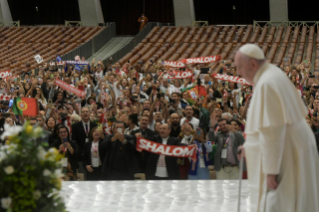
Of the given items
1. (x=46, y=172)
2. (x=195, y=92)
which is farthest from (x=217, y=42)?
(x=46, y=172)

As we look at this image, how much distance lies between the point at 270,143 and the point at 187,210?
1675 millimetres

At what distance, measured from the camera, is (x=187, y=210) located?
422 cm

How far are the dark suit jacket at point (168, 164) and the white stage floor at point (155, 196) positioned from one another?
120 cm

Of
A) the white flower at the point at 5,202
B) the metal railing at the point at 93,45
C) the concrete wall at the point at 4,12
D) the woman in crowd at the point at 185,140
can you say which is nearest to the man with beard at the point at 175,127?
the woman in crowd at the point at 185,140

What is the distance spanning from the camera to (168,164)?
6.50 metres

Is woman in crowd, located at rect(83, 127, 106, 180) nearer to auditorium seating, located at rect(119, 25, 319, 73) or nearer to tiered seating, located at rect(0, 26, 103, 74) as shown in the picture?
auditorium seating, located at rect(119, 25, 319, 73)

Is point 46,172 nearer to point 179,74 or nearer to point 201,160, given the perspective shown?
point 201,160

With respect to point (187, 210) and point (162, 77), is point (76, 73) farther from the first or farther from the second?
point (187, 210)

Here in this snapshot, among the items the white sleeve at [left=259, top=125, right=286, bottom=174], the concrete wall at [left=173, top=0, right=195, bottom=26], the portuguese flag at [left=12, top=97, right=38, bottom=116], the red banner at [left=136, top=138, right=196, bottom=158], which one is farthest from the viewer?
the concrete wall at [left=173, top=0, right=195, bottom=26]

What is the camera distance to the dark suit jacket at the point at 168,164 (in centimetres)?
647

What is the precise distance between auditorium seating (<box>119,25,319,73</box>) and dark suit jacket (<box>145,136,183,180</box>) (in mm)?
8260

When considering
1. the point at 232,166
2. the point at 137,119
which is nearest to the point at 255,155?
the point at 232,166

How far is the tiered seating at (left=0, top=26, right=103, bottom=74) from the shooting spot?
16378 millimetres

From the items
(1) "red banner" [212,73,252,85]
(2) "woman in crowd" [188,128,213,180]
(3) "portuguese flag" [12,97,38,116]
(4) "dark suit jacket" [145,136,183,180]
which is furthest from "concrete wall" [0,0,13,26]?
(2) "woman in crowd" [188,128,213,180]
